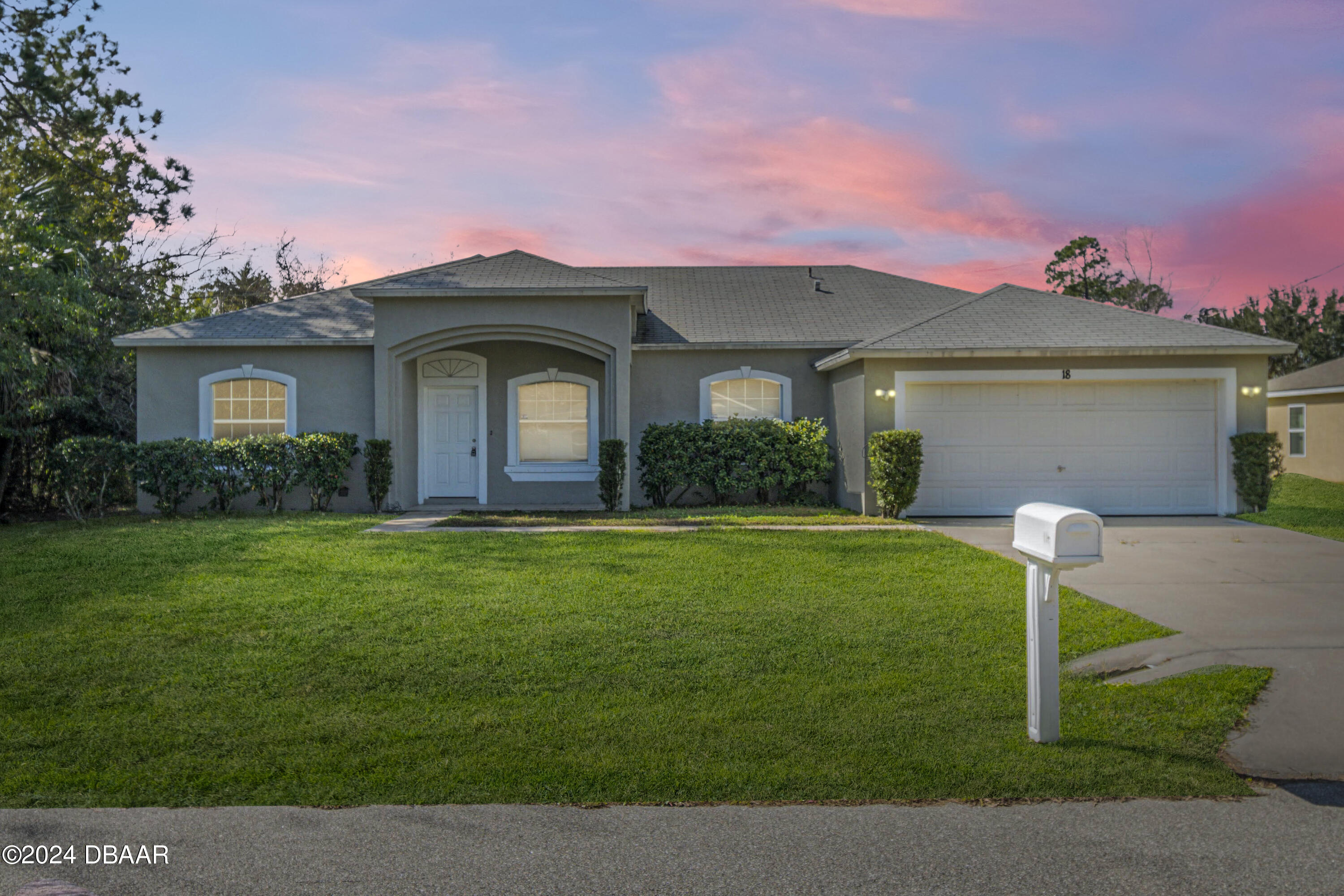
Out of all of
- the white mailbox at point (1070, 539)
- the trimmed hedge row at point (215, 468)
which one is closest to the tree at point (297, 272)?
the trimmed hedge row at point (215, 468)

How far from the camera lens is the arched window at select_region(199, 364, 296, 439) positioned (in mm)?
15125

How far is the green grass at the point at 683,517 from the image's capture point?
1225cm

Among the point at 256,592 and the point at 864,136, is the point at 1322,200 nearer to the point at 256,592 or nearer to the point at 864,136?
the point at 864,136

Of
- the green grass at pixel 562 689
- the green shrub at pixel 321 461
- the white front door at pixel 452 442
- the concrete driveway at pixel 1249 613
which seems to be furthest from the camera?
the white front door at pixel 452 442

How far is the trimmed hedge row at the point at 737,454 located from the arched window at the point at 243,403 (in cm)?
631

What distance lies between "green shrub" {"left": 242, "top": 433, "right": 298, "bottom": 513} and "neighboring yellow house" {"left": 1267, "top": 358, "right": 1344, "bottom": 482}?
20.8 meters

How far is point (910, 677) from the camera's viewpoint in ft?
17.0

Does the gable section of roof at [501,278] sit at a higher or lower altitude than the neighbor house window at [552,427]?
higher

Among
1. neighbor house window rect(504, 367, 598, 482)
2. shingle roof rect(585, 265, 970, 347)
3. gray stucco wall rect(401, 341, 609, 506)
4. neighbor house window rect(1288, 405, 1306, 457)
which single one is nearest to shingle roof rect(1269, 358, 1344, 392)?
neighbor house window rect(1288, 405, 1306, 457)

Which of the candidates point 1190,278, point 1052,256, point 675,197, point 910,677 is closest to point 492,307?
point 675,197

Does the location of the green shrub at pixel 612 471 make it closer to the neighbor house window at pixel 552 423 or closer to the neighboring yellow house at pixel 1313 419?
the neighbor house window at pixel 552 423

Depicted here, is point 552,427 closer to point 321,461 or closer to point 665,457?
point 665,457

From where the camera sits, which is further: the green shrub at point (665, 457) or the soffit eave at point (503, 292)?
the green shrub at point (665, 457)

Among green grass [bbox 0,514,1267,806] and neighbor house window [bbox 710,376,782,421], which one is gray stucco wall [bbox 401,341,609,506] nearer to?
neighbor house window [bbox 710,376,782,421]
